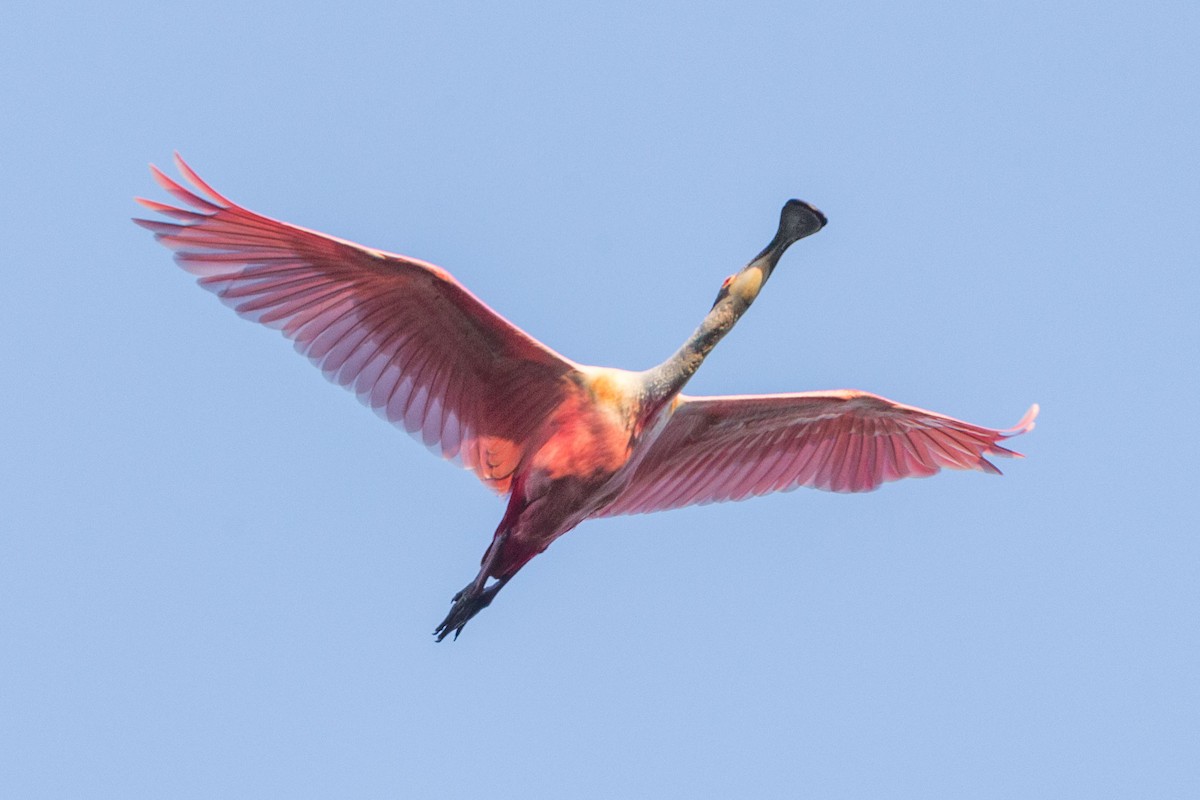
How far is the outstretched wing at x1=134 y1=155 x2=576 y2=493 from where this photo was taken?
1100cm

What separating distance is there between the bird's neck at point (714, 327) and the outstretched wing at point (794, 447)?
31.4 inches

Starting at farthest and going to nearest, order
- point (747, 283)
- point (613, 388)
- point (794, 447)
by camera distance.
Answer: point (794, 447) → point (747, 283) → point (613, 388)

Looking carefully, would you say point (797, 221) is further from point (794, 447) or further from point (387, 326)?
point (387, 326)

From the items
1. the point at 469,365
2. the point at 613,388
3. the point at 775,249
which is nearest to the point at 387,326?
the point at 469,365

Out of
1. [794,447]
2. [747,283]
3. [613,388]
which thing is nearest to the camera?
[613,388]

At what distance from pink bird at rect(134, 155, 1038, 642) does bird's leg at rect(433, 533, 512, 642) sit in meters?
0.01

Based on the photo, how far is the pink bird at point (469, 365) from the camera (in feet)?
36.3

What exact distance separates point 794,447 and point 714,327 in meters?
1.82

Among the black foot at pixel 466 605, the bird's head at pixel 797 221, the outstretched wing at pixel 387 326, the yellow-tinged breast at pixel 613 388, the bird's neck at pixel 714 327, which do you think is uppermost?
the bird's head at pixel 797 221

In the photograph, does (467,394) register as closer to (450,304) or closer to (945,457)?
(450,304)

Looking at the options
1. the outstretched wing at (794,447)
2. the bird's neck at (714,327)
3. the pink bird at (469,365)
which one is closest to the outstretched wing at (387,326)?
the pink bird at (469,365)

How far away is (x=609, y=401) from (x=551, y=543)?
1.01 metres

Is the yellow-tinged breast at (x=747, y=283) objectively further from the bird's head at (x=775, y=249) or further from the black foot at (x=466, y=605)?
the black foot at (x=466, y=605)

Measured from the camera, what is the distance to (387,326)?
11438 millimetres
